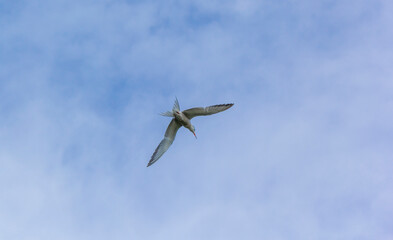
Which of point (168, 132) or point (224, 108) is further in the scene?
point (168, 132)

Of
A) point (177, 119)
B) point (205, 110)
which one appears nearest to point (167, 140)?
point (177, 119)

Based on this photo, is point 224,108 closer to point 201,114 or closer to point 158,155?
point 201,114

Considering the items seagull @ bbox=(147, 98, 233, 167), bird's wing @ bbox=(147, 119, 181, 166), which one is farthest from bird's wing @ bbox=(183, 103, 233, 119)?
bird's wing @ bbox=(147, 119, 181, 166)

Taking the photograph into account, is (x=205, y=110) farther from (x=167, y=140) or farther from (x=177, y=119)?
(x=167, y=140)

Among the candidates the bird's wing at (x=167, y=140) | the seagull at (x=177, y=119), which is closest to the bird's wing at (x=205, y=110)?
the seagull at (x=177, y=119)

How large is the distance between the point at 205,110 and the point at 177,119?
239 centimetres

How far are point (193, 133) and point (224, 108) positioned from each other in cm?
412

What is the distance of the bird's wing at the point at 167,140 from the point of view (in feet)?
120

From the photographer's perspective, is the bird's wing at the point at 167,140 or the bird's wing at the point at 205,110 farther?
the bird's wing at the point at 167,140

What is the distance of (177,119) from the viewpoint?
36.0m

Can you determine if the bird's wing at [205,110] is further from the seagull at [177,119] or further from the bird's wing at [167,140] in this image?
the bird's wing at [167,140]

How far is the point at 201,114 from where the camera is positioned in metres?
35.5

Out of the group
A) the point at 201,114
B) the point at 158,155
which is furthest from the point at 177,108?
the point at 158,155

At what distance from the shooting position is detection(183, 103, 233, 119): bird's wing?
34244 millimetres
